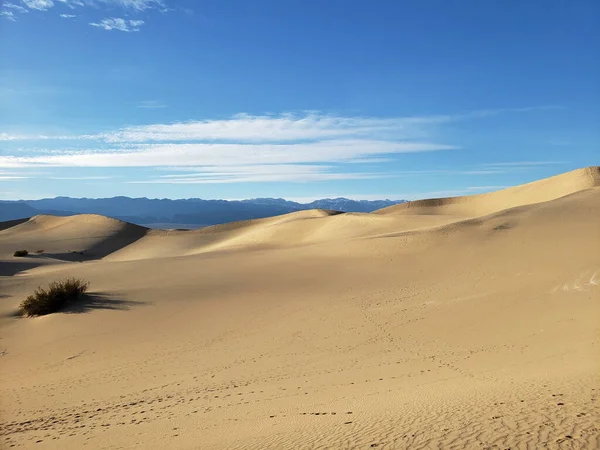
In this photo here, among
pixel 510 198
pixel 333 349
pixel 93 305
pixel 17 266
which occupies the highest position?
pixel 510 198

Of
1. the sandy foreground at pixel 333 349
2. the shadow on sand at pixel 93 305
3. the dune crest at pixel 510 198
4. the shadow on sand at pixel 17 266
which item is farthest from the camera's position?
the dune crest at pixel 510 198

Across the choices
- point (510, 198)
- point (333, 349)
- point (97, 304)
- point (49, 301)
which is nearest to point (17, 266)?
point (49, 301)

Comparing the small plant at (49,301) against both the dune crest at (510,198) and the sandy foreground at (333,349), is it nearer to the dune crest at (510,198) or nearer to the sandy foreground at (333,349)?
the sandy foreground at (333,349)

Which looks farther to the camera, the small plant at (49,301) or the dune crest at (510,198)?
the dune crest at (510,198)

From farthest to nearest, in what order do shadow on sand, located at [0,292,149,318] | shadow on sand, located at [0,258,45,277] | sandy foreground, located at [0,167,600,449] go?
shadow on sand, located at [0,258,45,277]
shadow on sand, located at [0,292,149,318]
sandy foreground, located at [0,167,600,449]

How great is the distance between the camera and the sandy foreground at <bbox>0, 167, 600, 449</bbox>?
6.11 meters

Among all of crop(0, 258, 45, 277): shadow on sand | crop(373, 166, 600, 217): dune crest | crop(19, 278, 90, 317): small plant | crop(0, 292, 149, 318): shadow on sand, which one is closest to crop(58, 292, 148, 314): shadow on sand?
crop(0, 292, 149, 318): shadow on sand

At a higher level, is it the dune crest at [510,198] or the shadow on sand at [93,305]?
the dune crest at [510,198]

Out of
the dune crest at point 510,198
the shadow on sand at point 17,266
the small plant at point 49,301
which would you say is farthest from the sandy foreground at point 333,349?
the dune crest at point 510,198

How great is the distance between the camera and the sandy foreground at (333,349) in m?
6.11

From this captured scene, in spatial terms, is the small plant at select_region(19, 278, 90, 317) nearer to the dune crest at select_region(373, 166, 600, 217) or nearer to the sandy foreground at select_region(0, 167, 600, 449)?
the sandy foreground at select_region(0, 167, 600, 449)

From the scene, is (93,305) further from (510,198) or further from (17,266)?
(510,198)

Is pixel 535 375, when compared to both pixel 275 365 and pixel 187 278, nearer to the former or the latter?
pixel 275 365

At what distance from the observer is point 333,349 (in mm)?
10602
